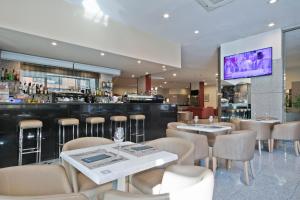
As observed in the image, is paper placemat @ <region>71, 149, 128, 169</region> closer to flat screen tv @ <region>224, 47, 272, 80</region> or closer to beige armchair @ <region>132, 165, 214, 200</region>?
beige armchair @ <region>132, 165, 214, 200</region>

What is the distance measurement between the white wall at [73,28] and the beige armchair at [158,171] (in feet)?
11.6

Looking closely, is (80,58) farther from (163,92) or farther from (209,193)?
(163,92)

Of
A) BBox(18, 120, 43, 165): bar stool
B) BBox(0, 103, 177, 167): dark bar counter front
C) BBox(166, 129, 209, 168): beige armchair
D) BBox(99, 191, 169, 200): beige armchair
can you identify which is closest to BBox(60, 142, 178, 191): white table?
BBox(99, 191, 169, 200): beige armchair

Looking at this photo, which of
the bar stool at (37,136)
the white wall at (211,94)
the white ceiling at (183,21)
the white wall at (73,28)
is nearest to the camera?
the bar stool at (37,136)

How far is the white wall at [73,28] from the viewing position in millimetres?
3617

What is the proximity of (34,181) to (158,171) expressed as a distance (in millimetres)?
1113

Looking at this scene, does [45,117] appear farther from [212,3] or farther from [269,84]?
[269,84]

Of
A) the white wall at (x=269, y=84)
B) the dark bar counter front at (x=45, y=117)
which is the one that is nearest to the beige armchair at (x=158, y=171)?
the dark bar counter front at (x=45, y=117)

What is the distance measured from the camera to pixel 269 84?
18.1ft

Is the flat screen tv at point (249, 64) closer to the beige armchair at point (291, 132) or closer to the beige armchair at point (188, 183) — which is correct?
the beige armchair at point (291, 132)

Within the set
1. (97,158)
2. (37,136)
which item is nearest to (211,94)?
(37,136)

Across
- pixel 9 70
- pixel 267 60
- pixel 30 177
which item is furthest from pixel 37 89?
pixel 267 60

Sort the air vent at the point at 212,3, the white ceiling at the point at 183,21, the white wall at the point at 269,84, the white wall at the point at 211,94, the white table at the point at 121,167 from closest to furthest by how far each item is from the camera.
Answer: the white table at the point at 121,167 < the air vent at the point at 212,3 < the white ceiling at the point at 183,21 < the white wall at the point at 269,84 < the white wall at the point at 211,94

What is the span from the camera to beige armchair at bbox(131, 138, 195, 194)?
5.27 ft
